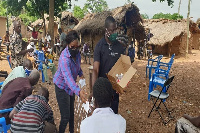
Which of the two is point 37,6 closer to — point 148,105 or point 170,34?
point 170,34

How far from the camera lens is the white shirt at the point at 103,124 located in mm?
1620

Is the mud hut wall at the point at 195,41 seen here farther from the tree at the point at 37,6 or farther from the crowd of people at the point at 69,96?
the crowd of people at the point at 69,96

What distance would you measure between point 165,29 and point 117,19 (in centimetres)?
796

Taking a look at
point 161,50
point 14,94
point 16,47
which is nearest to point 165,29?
point 161,50

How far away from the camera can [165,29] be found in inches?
769

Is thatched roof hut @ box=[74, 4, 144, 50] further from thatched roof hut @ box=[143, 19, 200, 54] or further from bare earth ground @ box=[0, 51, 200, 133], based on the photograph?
Answer: bare earth ground @ box=[0, 51, 200, 133]

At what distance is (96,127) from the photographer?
162 cm

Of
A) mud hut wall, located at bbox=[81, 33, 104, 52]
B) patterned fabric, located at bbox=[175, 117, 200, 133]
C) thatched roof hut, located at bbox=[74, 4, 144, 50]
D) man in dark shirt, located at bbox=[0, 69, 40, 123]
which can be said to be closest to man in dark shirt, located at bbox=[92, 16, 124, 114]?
man in dark shirt, located at bbox=[0, 69, 40, 123]

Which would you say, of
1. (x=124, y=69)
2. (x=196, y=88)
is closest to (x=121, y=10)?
(x=196, y=88)

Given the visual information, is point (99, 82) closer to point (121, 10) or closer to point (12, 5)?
point (121, 10)

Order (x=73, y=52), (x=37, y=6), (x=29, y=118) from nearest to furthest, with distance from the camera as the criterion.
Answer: (x=29, y=118) < (x=73, y=52) < (x=37, y=6)

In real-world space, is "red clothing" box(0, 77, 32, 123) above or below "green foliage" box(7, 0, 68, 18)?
below

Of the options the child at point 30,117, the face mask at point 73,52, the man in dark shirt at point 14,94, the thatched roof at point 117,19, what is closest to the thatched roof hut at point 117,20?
the thatched roof at point 117,19

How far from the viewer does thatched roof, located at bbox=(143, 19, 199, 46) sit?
59.6 ft
